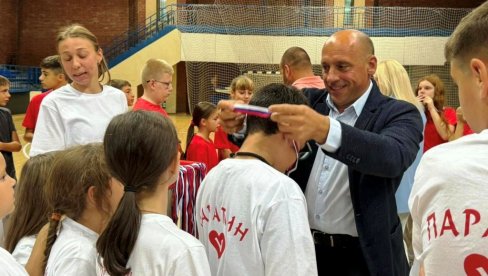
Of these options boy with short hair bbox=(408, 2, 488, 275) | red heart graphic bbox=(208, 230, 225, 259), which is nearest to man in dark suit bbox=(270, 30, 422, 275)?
red heart graphic bbox=(208, 230, 225, 259)

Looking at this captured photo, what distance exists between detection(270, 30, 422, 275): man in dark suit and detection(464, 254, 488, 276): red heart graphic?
0.94 m

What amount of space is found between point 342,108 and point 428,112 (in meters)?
3.02

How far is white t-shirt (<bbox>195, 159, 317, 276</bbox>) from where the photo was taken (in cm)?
169

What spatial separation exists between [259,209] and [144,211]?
1.26ft

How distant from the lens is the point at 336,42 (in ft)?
7.89

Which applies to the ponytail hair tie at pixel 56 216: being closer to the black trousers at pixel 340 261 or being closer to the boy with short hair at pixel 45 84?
the black trousers at pixel 340 261

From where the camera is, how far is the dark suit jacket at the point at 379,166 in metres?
1.97

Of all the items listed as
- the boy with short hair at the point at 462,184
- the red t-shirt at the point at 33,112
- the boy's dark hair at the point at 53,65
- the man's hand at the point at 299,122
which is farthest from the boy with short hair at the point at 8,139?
the boy with short hair at the point at 462,184

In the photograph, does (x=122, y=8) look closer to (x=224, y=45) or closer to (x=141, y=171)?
(x=224, y=45)

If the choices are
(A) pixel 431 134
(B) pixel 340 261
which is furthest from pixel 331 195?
(A) pixel 431 134

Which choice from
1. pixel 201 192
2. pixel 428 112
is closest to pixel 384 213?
pixel 201 192

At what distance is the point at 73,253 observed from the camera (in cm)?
184

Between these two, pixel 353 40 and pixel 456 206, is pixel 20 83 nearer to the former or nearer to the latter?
pixel 353 40

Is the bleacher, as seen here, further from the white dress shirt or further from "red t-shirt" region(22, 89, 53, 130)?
the white dress shirt
